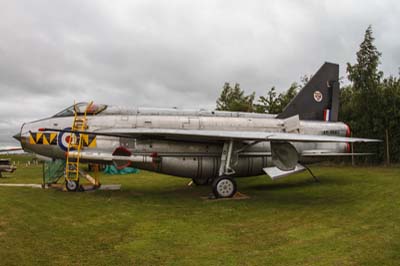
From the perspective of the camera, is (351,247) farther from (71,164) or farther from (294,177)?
(294,177)

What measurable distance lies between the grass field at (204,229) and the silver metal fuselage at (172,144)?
3.88 feet

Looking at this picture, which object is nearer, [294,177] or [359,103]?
[294,177]

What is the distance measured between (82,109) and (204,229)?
7.39 m

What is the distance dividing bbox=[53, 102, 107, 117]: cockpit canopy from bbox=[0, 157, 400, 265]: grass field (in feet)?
9.71

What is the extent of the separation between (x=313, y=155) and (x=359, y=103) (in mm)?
12033

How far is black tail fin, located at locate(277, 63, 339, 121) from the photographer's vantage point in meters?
14.9

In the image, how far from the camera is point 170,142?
11.6m

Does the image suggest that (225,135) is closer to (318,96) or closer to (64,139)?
(64,139)

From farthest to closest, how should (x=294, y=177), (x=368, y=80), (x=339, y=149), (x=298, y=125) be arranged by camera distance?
1. (x=368, y=80)
2. (x=294, y=177)
3. (x=339, y=149)
4. (x=298, y=125)

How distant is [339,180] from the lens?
14.2 m

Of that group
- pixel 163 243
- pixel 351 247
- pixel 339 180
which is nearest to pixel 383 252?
pixel 351 247

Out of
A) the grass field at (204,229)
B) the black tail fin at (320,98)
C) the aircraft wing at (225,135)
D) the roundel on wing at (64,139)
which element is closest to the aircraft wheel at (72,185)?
the grass field at (204,229)

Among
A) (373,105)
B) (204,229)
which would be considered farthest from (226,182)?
(373,105)

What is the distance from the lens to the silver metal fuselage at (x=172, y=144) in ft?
37.8
